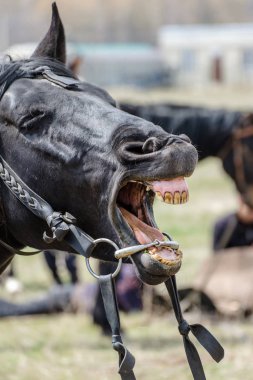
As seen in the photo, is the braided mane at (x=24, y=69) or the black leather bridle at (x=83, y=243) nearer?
the black leather bridle at (x=83, y=243)

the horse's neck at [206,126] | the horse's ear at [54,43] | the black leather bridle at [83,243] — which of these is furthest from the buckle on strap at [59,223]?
the horse's neck at [206,126]

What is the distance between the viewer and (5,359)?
6227 mm

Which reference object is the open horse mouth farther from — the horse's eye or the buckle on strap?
the horse's eye

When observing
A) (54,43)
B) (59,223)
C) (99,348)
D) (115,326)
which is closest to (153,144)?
(59,223)

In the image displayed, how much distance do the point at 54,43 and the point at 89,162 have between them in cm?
70

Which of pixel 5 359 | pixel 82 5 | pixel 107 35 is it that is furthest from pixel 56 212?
pixel 107 35

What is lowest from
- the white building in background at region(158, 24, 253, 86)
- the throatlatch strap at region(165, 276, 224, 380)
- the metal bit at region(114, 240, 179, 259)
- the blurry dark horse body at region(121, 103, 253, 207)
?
the white building in background at region(158, 24, 253, 86)

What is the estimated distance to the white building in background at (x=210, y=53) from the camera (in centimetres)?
6550

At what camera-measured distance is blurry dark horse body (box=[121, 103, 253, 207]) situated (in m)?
7.53

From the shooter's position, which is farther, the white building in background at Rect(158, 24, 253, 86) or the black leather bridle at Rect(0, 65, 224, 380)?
the white building in background at Rect(158, 24, 253, 86)

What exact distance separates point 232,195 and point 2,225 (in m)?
12.5

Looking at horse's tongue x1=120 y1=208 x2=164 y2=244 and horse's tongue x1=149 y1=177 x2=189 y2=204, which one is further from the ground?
horse's tongue x1=149 y1=177 x2=189 y2=204

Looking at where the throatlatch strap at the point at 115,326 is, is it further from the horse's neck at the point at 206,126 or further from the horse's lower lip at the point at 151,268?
the horse's neck at the point at 206,126

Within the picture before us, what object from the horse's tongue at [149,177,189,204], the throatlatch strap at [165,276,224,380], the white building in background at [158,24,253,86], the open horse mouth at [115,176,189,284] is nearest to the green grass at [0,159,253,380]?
the throatlatch strap at [165,276,224,380]
